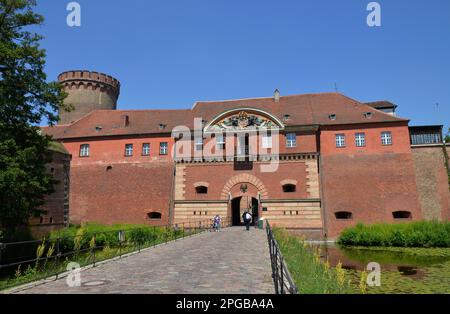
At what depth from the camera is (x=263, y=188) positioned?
29.1 m

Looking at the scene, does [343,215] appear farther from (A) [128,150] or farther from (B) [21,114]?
(B) [21,114]

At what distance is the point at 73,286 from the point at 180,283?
7.72ft

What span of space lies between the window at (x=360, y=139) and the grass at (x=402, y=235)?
6.65 meters

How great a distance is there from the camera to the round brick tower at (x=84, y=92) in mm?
42166

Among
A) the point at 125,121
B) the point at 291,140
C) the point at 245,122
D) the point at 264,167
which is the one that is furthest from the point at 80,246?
the point at 125,121

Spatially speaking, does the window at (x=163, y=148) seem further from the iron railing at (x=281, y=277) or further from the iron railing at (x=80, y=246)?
the iron railing at (x=281, y=277)

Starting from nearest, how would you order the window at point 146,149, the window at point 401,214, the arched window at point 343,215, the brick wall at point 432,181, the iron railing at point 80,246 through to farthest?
1. the iron railing at point 80,246
2. the window at point 401,214
3. the brick wall at point 432,181
4. the arched window at point 343,215
5. the window at point 146,149

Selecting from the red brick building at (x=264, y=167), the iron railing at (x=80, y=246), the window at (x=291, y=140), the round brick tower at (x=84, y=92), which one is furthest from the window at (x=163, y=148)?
the round brick tower at (x=84, y=92)

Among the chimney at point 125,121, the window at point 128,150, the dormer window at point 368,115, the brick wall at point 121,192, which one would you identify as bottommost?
the brick wall at point 121,192

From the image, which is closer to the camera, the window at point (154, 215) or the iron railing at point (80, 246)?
the iron railing at point (80, 246)

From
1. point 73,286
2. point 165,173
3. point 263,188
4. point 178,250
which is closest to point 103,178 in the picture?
point 165,173

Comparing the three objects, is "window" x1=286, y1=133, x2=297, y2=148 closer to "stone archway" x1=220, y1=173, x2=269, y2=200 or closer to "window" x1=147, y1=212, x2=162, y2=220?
"stone archway" x1=220, y1=173, x2=269, y2=200

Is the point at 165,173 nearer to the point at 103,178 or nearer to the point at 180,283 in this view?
the point at 103,178
